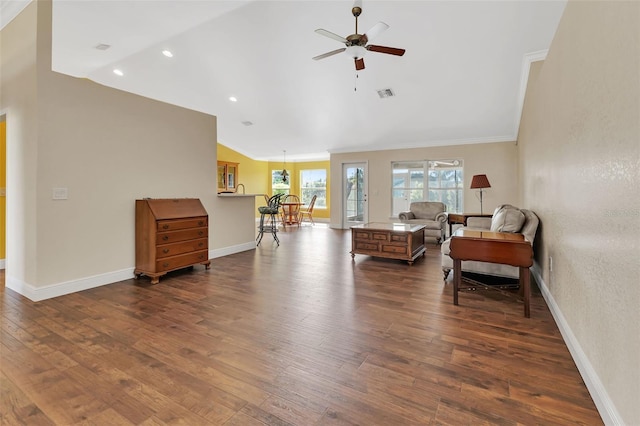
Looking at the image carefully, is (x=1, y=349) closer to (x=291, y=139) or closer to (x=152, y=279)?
(x=152, y=279)

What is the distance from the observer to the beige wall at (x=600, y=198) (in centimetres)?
117

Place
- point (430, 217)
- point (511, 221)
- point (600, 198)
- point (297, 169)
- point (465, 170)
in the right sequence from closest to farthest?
1. point (600, 198)
2. point (511, 221)
3. point (430, 217)
4. point (465, 170)
5. point (297, 169)

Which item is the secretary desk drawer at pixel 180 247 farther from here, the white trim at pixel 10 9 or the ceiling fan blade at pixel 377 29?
the ceiling fan blade at pixel 377 29

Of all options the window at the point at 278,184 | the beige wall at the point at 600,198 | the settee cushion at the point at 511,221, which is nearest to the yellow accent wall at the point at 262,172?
the window at the point at 278,184

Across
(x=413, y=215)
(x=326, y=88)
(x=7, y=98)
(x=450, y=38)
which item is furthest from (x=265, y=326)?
(x=413, y=215)

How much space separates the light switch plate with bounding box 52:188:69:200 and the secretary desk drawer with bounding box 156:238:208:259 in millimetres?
1026

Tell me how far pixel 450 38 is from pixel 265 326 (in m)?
4.16

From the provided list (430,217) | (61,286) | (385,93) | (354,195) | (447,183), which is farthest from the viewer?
(354,195)

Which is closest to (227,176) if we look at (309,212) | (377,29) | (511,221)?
(309,212)

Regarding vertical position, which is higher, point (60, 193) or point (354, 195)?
point (354, 195)

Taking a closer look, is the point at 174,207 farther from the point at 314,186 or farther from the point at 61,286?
the point at 314,186

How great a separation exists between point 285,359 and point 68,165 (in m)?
3.07

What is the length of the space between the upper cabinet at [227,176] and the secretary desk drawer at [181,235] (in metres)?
5.60

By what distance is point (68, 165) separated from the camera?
313 cm
